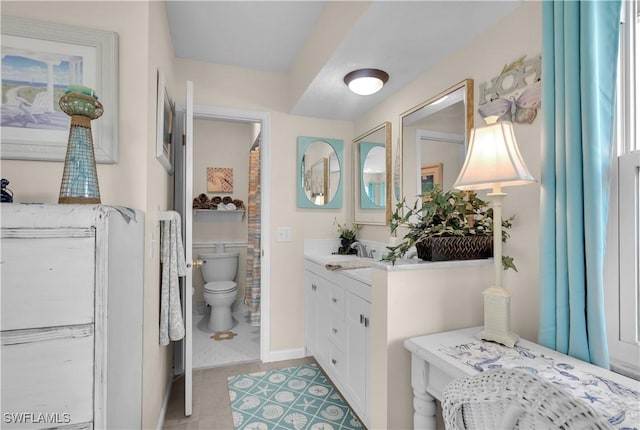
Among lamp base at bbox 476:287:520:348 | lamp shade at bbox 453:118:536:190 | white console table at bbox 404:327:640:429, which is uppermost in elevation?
lamp shade at bbox 453:118:536:190

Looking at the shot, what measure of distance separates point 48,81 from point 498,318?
6.46 ft

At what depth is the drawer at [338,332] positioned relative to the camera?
1.93 meters

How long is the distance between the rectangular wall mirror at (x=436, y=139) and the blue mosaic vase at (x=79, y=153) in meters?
1.34

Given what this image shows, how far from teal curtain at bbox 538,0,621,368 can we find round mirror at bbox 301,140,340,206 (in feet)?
6.12

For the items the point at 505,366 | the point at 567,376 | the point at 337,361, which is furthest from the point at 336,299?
the point at 567,376

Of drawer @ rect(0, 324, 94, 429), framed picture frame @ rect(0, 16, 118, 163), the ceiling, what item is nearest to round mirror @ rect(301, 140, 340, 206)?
the ceiling

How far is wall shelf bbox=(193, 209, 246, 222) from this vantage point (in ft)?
12.8

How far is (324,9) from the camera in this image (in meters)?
1.85

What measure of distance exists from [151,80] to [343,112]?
1588 millimetres

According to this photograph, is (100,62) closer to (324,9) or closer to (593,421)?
(324,9)

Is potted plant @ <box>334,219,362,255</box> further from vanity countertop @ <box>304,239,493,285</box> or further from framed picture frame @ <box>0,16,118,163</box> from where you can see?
Result: framed picture frame @ <box>0,16,118,163</box>

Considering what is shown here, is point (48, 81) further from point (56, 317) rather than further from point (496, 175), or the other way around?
point (496, 175)

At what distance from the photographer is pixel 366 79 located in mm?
1848

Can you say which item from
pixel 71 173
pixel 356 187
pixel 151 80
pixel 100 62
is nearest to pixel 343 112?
pixel 356 187
